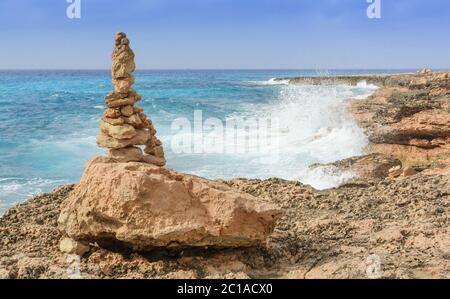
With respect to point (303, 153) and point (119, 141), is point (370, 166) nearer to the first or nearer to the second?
point (303, 153)

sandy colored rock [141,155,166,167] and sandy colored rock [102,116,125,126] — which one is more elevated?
sandy colored rock [102,116,125,126]

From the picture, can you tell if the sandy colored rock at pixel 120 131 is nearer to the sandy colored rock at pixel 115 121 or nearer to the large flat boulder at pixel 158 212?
the sandy colored rock at pixel 115 121

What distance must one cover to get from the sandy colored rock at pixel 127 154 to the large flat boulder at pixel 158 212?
772 millimetres

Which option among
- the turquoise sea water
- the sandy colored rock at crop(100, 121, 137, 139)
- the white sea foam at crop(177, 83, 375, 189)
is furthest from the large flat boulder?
the white sea foam at crop(177, 83, 375, 189)

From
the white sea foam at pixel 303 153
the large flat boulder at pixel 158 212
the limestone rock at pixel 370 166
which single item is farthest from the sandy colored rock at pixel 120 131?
the limestone rock at pixel 370 166

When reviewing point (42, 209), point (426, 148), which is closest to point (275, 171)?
point (426, 148)

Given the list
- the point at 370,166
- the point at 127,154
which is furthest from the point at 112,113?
the point at 370,166

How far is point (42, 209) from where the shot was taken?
6.45 metres

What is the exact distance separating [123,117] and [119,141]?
0.91 feet

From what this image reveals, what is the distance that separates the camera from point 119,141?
5.37 meters

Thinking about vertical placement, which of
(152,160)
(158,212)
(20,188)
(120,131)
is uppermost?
(120,131)

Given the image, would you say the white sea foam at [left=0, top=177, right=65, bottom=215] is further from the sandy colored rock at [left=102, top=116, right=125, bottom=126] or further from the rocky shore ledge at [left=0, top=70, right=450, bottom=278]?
the sandy colored rock at [left=102, top=116, right=125, bottom=126]

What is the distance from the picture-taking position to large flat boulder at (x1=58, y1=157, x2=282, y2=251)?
4.31 m
